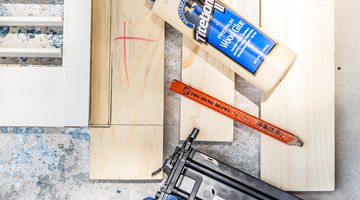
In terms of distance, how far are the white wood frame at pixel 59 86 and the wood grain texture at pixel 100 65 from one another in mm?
61

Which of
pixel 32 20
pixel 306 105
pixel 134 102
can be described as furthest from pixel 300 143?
pixel 32 20

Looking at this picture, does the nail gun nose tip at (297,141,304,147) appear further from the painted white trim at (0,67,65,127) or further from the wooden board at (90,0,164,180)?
the painted white trim at (0,67,65,127)

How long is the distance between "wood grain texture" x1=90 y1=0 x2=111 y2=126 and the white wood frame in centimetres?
6

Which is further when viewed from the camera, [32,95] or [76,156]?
[76,156]

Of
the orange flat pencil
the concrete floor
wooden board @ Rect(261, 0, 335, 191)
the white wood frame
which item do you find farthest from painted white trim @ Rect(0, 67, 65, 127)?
wooden board @ Rect(261, 0, 335, 191)

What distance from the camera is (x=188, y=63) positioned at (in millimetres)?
714

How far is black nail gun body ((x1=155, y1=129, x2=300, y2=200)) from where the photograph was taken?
65 cm

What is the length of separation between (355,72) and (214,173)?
38 cm

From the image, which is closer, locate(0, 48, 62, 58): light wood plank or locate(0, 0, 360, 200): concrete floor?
locate(0, 48, 62, 58): light wood plank

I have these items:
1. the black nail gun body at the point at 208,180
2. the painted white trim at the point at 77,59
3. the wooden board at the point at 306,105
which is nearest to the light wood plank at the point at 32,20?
the painted white trim at the point at 77,59

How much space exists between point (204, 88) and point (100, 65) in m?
0.21

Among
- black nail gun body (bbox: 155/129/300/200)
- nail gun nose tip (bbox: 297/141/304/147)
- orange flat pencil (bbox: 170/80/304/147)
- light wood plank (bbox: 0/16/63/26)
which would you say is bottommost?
black nail gun body (bbox: 155/129/300/200)

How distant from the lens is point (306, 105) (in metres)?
0.72

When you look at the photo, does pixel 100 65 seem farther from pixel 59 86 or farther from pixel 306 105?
pixel 306 105
